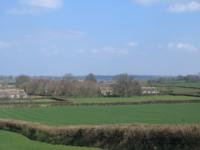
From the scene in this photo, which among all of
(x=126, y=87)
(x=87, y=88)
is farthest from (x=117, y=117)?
(x=87, y=88)

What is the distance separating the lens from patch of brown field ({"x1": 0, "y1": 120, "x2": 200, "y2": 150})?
21594mm

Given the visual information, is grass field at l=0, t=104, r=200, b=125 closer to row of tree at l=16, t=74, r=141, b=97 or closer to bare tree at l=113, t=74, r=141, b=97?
bare tree at l=113, t=74, r=141, b=97

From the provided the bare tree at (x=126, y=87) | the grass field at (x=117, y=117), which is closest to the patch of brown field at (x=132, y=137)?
the grass field at (x=117, y=117)

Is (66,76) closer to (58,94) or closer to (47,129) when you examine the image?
(58,94)

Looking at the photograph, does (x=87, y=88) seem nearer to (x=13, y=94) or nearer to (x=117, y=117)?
(x=13, y=94)

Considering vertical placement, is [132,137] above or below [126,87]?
below

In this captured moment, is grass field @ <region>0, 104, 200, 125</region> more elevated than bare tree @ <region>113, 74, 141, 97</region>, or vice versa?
bare tree @ <region>113, 74, 141, 97</region>

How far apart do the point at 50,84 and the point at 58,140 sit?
114m

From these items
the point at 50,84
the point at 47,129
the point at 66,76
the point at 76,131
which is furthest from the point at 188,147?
the point at 66,76

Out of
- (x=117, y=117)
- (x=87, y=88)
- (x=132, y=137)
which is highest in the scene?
(x=87, y=88)

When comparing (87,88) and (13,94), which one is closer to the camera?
(13,94)

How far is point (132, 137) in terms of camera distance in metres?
24.4

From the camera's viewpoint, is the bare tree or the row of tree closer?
the bare tree

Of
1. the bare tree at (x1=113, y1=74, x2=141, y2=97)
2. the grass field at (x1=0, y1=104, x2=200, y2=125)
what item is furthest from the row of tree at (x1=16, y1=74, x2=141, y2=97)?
the grass field at (x1=0, y1=104, x2=200, y2=125)
